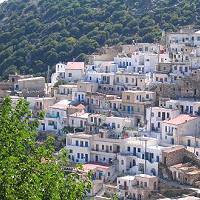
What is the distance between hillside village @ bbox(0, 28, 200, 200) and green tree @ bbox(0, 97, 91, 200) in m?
18.4

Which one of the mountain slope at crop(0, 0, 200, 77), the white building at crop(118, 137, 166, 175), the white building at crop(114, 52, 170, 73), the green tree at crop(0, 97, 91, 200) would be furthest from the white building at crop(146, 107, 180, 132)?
the mountain slope at crop(0, 0, 200, 77)

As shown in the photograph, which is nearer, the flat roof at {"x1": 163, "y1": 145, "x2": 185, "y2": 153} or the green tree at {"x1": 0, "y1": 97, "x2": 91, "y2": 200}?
the green tree at {"x1": 0, "y1": 97, "x2": 91, "y2": 200}

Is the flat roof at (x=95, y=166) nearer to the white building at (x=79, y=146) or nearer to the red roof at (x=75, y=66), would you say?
the white building at (x=79, y=146)

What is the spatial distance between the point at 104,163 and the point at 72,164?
76.4 inches

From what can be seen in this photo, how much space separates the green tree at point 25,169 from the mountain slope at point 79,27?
49897mm

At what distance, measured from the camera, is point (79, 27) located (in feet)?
257

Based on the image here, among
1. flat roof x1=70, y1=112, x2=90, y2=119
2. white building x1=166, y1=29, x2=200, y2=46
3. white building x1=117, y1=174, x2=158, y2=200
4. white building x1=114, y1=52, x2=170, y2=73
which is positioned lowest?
white building x1=117, y1=174, x2=158, y2=200

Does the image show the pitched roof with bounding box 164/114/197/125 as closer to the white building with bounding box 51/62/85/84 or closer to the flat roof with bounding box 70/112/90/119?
the flat roof with bounding box 70/112/90/119

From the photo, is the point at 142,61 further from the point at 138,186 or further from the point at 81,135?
the point at 138,186

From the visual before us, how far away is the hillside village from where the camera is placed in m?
39.4

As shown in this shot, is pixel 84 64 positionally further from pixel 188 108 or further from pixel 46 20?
pixel 46 20

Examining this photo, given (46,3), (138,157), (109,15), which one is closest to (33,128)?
(138,157)

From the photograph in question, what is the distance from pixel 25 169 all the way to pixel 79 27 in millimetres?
61494

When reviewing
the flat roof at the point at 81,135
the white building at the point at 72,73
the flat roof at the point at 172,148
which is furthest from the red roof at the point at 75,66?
the flat roof at the point at 172,148
